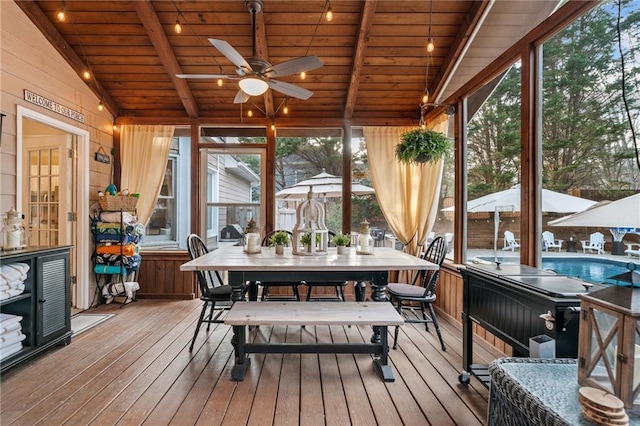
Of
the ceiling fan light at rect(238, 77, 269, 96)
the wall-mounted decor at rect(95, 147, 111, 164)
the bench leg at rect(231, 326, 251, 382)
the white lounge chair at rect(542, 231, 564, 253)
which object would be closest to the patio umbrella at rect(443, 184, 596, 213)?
the white lounge chair at rect(542, 231, 564, 253)

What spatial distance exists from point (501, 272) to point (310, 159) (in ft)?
11.2

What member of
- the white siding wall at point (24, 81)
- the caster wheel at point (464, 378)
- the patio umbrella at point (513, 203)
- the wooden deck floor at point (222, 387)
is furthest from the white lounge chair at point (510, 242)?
the white siding wall at point (24, 81)

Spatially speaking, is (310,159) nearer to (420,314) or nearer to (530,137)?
(420,314)

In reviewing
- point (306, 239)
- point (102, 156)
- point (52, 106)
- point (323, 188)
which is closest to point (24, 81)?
point (52, 106)

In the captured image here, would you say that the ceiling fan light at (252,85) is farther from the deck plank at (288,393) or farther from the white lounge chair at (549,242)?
the white lounge chair at (549,242)

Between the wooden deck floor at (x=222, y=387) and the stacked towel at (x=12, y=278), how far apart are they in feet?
1.98

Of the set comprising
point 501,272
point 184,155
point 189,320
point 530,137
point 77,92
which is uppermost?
point 77,92

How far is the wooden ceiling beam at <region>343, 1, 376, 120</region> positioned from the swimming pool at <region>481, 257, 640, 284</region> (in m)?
2.81

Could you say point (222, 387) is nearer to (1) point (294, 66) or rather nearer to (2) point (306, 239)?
(2) point (306, 239)

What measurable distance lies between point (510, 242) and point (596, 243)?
0.98 metres

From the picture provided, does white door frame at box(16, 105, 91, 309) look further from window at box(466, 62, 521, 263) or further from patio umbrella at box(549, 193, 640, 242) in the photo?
patio umbrella at box(549, 193, 640, 242)

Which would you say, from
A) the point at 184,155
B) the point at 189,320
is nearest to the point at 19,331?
the point at 189,320

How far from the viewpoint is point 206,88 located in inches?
174

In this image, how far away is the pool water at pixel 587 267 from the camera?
1.87 metres
